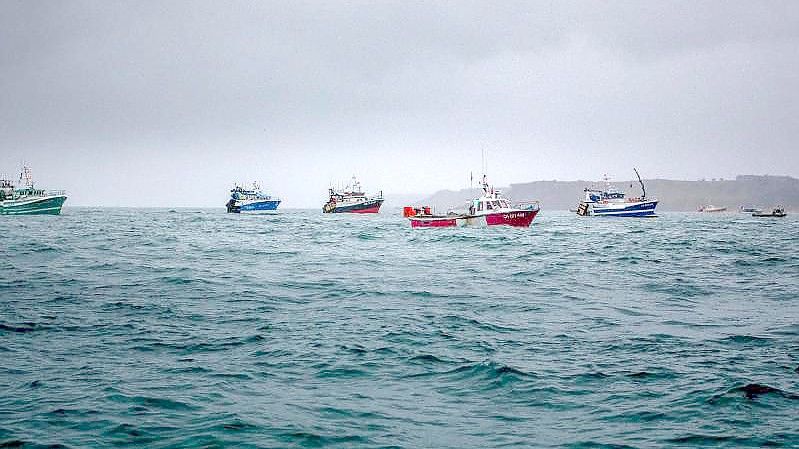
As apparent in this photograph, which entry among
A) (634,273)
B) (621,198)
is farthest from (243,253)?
(621,198)

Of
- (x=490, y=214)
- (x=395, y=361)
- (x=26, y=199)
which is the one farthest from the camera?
(x=26, y=199)

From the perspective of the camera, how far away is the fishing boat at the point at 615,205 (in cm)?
10331

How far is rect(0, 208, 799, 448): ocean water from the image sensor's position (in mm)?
7012

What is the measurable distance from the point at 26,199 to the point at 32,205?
1541 mm

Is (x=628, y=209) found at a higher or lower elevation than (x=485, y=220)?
lower

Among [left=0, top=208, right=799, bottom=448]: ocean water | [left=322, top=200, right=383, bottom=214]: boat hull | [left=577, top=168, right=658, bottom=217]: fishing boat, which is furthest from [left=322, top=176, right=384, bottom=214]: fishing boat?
[left=0, top=208, right=799, bottom=448]: ocean water

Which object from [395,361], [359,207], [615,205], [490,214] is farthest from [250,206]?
[395,361]

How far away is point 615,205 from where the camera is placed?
4136 inches

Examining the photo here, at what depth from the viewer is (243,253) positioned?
34.9 m

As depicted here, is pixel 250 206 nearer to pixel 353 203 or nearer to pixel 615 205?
pixel 353 203

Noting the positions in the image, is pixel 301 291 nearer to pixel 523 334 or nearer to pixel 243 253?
pixel 523 334

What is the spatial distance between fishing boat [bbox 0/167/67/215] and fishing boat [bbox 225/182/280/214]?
131 feet

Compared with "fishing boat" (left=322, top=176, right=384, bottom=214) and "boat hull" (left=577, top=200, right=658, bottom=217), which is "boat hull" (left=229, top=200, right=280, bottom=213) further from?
"boat hull" (left=577, top=200, right=658, bottom=217)

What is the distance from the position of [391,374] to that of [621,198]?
366 ft
